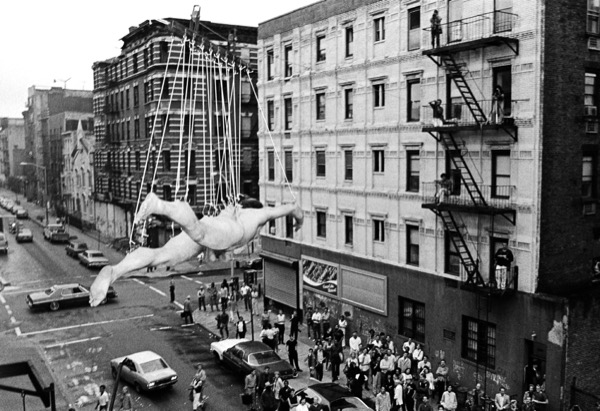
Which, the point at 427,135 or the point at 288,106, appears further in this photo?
the point at 288,106

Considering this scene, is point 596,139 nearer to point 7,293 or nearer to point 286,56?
point 286,56

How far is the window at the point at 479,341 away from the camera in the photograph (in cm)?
2494

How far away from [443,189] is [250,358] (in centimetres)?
1062

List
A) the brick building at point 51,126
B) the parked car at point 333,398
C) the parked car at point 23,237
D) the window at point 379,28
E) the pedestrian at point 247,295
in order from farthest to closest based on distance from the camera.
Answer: the brick building at point 51,126 < the parked car at point 23,237 < the pedestrian at point 247,295 < the window at point 379,28 < the parked car at point 333,398

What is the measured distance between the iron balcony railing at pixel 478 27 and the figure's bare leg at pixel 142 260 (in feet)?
57.1

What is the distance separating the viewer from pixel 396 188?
2956 centimetres

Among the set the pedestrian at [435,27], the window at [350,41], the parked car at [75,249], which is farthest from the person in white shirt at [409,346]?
the parked car at [75,249]

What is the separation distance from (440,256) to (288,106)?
1487 centimetres

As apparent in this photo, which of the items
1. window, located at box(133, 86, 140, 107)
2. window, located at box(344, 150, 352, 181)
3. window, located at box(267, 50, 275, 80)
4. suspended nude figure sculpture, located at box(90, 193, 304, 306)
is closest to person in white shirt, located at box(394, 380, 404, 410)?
suspended nude figure sculpture, located at box(90, 193, 304, 306)

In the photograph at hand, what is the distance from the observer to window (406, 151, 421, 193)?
28516 millimetres

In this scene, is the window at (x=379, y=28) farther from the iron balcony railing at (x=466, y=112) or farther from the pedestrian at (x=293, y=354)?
the pedestrian at (x=293, y=354)

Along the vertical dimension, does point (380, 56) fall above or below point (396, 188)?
above

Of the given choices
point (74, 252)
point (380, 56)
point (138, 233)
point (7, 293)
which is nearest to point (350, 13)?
point (380, 56)

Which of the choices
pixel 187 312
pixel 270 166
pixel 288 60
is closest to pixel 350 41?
pixel 288 60
